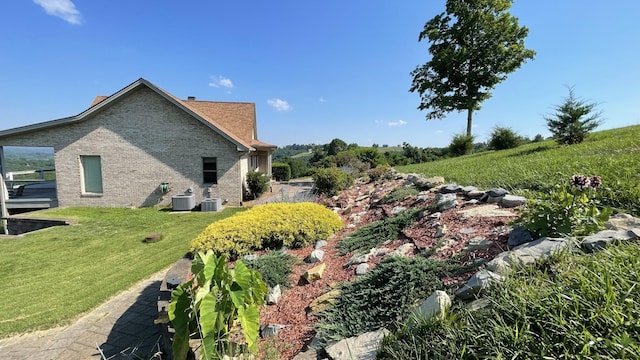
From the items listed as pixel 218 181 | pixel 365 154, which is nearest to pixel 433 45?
pixel 365 154

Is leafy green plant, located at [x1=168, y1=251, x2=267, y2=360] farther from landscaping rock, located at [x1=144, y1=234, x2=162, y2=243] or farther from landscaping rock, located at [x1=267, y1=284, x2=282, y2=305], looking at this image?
landscaping rock, located at [x1=144, y1=234, x2=162, y2=243]

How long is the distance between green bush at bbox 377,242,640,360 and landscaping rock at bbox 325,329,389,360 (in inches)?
4.0

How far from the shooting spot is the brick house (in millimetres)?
13156

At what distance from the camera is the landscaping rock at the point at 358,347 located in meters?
1.90

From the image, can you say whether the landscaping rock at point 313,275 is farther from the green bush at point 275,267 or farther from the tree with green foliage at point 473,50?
the tree with green foliage at point 473,50

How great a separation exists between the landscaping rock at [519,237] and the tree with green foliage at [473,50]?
1672cm

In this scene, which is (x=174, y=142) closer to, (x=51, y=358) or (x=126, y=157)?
(x=126, y=157)

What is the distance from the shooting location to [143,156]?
1342 cm

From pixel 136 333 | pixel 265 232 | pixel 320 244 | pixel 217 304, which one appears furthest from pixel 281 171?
pixel 217 304

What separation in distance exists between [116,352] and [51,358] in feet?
2.70

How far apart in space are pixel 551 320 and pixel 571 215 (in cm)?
122

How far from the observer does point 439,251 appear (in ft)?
9.41

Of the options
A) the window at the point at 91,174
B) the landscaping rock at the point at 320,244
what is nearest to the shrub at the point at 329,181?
the landscaping rock at the point at 320,244

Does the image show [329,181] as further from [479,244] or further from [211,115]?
[211,115]
